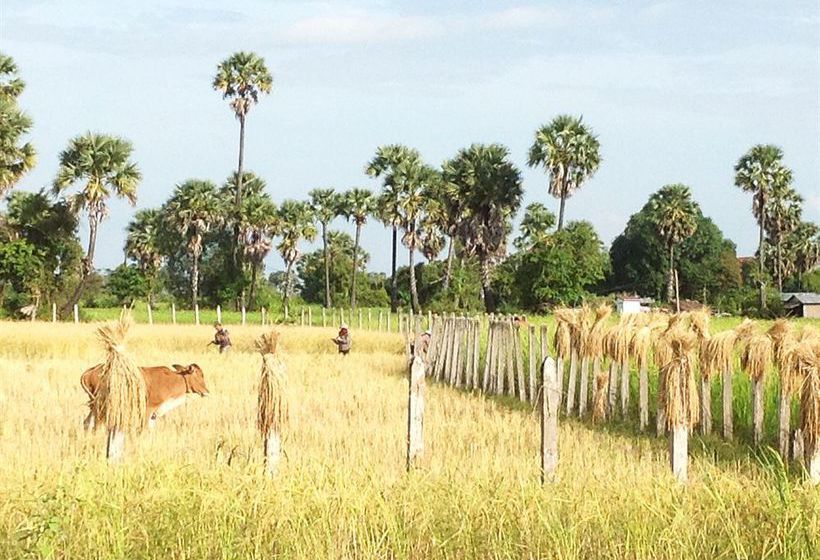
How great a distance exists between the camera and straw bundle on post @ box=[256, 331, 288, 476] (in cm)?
959

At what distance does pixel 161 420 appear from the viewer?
50.2 ft

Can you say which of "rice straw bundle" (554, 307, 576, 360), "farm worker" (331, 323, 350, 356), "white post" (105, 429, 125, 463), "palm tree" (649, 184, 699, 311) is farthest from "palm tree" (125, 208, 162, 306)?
"white post" (105, 429, 125, 463)

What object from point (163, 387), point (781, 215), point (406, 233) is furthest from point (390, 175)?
point (163, 387)

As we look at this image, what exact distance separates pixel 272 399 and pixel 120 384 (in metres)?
1.49

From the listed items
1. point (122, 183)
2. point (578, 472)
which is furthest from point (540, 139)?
point (578, 472)

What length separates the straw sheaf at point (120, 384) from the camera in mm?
9906

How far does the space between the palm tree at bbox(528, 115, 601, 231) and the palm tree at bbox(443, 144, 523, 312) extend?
186cm

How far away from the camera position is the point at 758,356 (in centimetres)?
1345

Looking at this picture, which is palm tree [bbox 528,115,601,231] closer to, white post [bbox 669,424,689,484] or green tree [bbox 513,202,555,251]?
green tree [bbox 513,202,555,251]

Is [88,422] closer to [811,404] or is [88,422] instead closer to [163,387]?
[163,387]

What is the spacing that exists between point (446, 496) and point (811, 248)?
84.7 meters

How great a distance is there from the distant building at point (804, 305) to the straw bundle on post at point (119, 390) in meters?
67.3

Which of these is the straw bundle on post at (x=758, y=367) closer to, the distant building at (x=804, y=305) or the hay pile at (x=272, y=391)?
the hay pile at (x=272, y=391)

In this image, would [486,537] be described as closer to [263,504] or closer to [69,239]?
[263,504]
